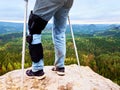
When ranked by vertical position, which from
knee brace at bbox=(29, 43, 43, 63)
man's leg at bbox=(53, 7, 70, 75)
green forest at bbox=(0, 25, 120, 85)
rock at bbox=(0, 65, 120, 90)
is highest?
man's leg at bbox=(53, 7, 70, 75)

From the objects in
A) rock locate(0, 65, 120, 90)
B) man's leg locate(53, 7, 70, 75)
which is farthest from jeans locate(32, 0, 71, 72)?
rock locate(0, 65, 120, 90)

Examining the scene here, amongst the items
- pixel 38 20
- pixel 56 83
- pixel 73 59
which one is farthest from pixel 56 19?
pixel 73 59

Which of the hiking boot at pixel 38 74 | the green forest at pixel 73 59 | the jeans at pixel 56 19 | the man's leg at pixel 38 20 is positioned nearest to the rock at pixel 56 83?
the hiking boot at pixel 38 74

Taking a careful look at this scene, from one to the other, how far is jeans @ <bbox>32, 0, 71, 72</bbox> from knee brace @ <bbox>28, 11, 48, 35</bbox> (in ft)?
0.20

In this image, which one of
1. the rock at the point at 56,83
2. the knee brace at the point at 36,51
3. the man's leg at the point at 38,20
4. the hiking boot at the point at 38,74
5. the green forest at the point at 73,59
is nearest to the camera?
the man's leg at the point at 38,20

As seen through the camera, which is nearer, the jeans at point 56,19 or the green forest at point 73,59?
the jeans at point 56,19

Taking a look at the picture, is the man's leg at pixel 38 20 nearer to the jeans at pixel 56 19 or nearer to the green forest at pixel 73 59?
the jeans at pixel 56 19

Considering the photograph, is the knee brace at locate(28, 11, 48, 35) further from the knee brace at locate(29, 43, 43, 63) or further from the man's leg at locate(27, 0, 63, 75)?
the knee brace at locate(29, 43, 43, 63)

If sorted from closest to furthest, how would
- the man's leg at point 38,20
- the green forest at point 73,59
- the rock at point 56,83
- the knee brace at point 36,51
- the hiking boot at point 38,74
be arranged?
the man's leg at point 38,20
the knee brace at point 36,51
the rock at point 56,83
the hiking boot at point 38,74
the green forest at point 73,59

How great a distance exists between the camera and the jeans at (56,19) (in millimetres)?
5797

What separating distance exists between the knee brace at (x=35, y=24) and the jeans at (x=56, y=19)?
2.4 inches

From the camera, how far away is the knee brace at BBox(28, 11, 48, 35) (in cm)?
584

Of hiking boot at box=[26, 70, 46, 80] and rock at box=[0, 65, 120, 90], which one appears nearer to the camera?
rock at box=[0, 65, 120, 90]

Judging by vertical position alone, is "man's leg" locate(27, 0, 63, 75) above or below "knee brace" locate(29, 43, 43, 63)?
above
